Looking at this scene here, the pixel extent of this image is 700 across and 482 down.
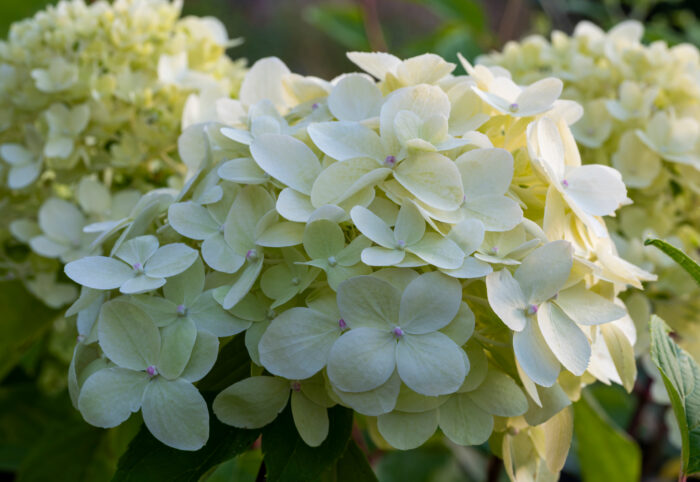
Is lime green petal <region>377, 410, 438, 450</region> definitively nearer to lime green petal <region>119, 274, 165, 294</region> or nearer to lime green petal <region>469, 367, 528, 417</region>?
lime green petal <region>469, 367, 528, 417</region>

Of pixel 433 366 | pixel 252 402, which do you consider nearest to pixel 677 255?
pixel 433 366

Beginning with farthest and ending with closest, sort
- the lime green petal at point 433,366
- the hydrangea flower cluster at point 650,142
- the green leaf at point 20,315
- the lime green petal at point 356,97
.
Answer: the green leaf at point 20,315
the hydrangea flower cluster at point 650,142
the lime green petal at point 356,97
the lime green petal at point 433,366

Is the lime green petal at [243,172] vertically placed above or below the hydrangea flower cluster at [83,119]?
above

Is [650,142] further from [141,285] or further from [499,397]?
[141,285]

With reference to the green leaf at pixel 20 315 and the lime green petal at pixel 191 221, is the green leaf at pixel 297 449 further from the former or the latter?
the green leaf at pixel 20 315

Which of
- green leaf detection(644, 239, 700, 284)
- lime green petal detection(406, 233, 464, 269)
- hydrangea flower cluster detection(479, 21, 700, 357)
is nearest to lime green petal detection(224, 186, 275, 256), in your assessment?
lime green petal detection(406, 233, 464, 269)

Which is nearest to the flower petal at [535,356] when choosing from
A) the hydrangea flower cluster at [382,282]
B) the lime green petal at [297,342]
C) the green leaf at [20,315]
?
the hydrangea flower cluster at [382,282]
